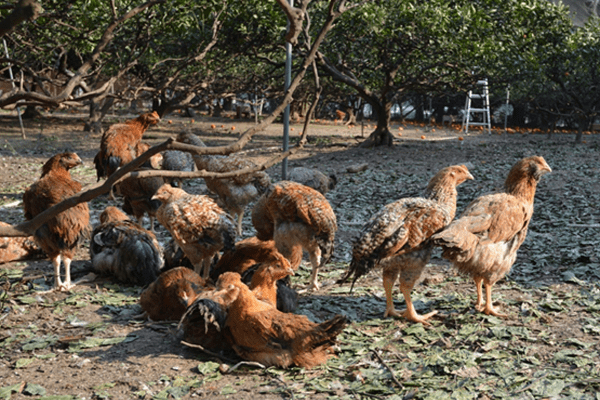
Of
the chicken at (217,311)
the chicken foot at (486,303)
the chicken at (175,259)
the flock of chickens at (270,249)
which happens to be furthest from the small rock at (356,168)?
the chicken at (217,311)

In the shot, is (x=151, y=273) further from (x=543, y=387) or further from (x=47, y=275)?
(x=543, y=387)

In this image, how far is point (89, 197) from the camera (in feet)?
7.12

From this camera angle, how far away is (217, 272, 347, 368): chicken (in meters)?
3.59

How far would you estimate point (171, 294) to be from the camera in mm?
4395

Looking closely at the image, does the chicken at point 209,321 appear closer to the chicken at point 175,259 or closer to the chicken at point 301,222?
the chicken at point 301,222

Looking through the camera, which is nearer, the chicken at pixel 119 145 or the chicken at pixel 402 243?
the chicken at pixel 402 243

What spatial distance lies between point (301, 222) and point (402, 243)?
3.79 feet

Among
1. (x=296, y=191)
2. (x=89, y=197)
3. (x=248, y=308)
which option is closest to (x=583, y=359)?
(x=248, y=308)

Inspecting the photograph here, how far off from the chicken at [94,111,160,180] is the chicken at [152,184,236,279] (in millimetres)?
2596

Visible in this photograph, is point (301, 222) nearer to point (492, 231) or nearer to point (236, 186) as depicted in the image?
point (492, 231)

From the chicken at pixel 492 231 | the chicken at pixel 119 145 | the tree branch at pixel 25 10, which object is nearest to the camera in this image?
the tree branch at pixel 25 10

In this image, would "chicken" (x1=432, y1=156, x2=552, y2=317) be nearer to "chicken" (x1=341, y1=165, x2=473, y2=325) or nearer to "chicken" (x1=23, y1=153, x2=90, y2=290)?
"chicken" (x1=341, y1=165, x2=473, y2=325)

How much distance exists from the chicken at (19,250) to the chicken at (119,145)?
166 centimetres

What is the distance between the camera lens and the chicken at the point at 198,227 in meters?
5.02
